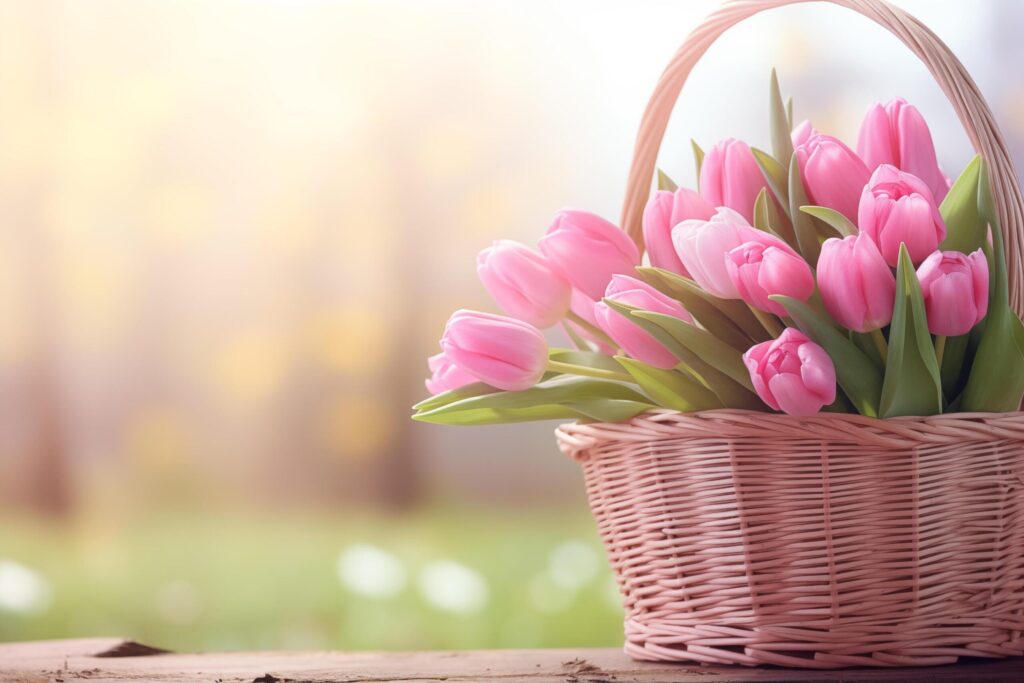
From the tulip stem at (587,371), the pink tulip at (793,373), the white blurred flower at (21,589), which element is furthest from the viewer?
the white blurred flower at (21,589)

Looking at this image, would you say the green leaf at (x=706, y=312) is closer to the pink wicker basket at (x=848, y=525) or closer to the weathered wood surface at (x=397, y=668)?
the pink wicker basket at (x=848, y=525)

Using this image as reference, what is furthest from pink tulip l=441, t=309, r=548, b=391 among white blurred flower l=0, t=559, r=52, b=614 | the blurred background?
white blurred flower l=0, t=559, r=52, b=614

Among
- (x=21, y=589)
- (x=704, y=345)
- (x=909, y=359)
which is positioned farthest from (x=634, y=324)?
(x=21, y=589)

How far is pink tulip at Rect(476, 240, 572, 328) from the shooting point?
0.58 meters

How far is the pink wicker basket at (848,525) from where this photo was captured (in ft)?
1.64

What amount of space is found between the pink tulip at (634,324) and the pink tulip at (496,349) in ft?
0.14

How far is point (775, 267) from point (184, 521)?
2.72 ft

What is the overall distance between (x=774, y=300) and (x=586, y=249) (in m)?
0.13

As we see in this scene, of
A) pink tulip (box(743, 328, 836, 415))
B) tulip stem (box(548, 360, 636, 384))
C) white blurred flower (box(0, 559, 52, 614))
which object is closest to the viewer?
pink tulip (box(743, 328, 836, 415))

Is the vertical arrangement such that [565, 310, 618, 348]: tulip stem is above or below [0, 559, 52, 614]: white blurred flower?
above

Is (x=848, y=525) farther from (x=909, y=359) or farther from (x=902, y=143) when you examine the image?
(x=902, y=143)

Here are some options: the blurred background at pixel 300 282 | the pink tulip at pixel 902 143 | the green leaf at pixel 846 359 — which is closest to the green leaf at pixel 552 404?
the green leaf at pixel 846 359

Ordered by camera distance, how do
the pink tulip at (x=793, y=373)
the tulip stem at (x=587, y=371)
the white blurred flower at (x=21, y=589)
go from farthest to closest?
1. the white blurred flower at (x=21, y=589)
2. the tulip stem at (x=587, y=371)
3. the pink tulip at (x=793, y=373)

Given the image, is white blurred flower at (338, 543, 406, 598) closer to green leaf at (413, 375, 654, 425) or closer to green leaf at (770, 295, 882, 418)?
green leaf at (413, 375, 654, 425)
